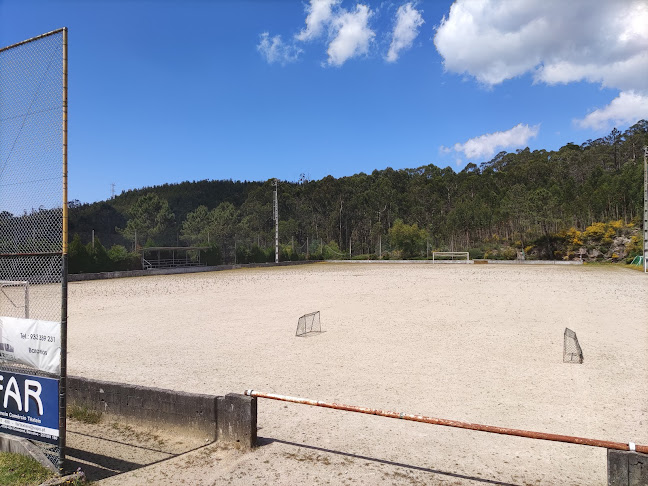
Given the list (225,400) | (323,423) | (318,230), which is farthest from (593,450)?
(318,230)

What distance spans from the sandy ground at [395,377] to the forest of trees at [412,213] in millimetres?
26721

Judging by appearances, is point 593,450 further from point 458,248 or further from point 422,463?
point 458,248

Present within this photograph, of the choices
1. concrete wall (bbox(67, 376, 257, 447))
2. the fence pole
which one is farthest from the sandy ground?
the fence pole

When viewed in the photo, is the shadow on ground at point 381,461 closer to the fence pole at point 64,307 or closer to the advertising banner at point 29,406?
the fence pole at point 64,307

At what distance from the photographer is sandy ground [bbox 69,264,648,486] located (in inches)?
182

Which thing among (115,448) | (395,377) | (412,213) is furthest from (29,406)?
(412,213)

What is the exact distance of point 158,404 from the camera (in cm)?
557

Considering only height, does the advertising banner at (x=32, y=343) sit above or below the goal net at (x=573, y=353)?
above

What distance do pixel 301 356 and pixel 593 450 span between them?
18.1 ft

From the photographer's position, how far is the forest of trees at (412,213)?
181ft

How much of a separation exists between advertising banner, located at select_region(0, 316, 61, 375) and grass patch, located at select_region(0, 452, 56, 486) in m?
0.98

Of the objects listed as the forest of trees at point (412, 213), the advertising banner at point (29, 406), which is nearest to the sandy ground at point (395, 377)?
the advertising banner at point (29, 406)

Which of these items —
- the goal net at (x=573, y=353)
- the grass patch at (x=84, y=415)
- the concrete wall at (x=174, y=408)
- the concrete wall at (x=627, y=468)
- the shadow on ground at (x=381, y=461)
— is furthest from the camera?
the goal net at (x=573, y=353)

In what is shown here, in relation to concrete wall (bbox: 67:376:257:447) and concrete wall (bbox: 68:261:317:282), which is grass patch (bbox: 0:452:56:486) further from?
concrete wall (bbox: 68:261:317:282)
